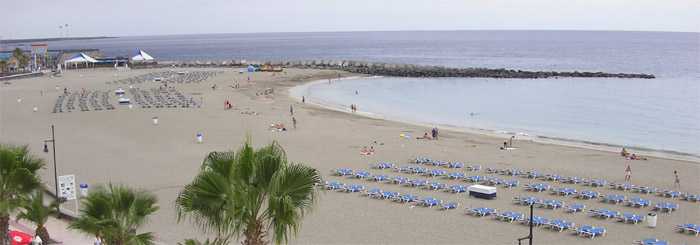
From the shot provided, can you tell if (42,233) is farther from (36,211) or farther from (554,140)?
(554,140)

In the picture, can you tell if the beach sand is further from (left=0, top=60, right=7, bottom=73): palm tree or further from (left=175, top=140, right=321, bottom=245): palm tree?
(left=0, top=60, right=7, bottom=73): palm tree

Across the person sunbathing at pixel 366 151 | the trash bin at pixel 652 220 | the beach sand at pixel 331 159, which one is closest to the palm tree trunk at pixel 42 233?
the beach sand at pixel 331 159

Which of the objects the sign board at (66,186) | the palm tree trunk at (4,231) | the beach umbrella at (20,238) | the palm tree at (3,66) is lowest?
the palm tree at (3,66)

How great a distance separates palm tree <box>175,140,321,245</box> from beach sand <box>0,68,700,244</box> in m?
0.47

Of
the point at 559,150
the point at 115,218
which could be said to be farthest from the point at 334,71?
the point at 115,218

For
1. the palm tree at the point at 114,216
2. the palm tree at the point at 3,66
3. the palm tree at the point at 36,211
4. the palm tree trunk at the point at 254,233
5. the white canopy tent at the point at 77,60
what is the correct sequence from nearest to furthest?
the palm tree trunk at the point at 254,233 < the palm tree at the point at 114,216 < the palm tree at the point at 36,211 < the palm tree at the point at 3,66 < the white canopy tent at the point at 77,60

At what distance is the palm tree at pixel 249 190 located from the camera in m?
6.27

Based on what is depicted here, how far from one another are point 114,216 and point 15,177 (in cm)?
325

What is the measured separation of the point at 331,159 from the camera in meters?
24.5

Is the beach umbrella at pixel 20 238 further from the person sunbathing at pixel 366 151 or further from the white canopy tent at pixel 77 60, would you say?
the white canopy tent at pixel 77 60

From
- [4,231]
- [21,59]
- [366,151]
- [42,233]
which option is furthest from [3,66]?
[4,231]

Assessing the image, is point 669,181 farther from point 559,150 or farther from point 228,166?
point 228,166

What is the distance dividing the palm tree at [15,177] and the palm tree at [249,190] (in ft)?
16.4

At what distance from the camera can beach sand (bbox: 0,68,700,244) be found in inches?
613
